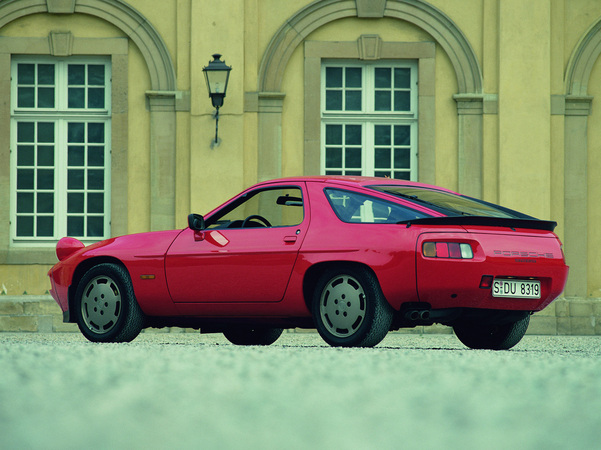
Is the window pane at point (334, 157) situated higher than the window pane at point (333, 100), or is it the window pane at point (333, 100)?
the window pane at point (333, 100)

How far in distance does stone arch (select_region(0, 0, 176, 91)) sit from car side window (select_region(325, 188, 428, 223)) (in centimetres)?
809

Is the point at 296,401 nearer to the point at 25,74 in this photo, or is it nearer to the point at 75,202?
the point at 75,202

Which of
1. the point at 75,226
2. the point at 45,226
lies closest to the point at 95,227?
the point at 75,226

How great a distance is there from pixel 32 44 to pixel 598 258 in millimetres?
8550

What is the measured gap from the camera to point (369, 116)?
15648 millimetres

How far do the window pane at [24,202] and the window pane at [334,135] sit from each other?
4.31m

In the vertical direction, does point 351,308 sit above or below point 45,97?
below

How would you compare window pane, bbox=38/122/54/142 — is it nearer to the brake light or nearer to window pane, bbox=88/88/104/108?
window pane, bbox=88/88/104/108

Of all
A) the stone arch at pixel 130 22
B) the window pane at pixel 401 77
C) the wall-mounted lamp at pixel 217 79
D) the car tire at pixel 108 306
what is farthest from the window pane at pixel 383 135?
the car tire at pixel 108 306

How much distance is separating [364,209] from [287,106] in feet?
27.1

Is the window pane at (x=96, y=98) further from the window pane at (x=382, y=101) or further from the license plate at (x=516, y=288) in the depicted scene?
the license plate at (x=516, y=288)

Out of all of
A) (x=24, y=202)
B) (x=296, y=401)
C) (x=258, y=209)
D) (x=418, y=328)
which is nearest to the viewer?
(x=296, y=401)

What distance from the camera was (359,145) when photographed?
15.7 meters

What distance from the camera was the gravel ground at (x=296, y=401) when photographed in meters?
3.33
